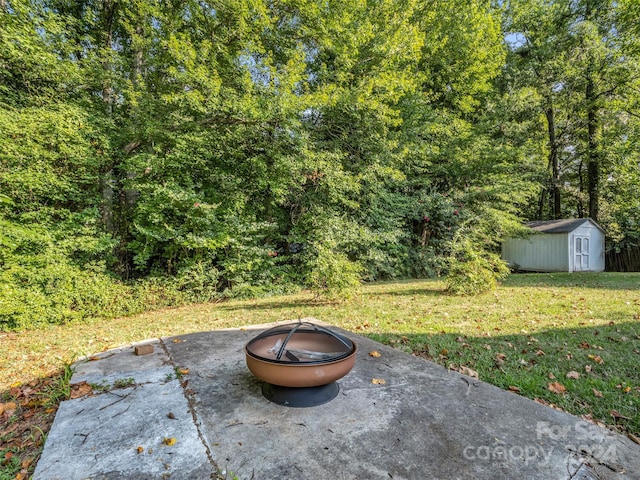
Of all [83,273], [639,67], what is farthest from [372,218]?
[639,67]

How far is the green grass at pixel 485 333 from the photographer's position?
2.74 m

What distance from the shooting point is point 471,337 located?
400 centimetres

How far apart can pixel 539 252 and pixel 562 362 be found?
474 inches

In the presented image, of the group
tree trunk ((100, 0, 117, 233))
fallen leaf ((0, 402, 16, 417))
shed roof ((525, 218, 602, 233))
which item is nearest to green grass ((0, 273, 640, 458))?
fallen leaf ((0, 402, 16, 417))

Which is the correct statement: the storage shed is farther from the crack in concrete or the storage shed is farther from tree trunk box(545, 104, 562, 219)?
the crack in concrete

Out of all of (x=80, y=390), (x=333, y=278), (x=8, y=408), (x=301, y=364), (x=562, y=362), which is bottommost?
(x=8, y=408)

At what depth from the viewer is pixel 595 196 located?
48.3ft

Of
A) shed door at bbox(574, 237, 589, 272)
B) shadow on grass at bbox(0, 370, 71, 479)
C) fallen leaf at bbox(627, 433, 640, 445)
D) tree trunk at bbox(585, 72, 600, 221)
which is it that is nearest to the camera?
shadow on grass at bbox(0, 370, 71, 479)

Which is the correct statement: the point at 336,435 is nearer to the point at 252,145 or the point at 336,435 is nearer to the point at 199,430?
the point at 199,430

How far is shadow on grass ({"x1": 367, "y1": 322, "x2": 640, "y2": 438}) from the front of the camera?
2445mm

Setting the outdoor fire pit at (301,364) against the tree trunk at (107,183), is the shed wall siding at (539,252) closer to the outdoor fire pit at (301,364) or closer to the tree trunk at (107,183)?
the outdoor fire pit at (301,364)

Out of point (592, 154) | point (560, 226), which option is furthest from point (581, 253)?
point (592, 154)

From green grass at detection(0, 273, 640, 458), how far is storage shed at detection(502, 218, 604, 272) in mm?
5437

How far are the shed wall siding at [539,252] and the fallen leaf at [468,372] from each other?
12.3m
